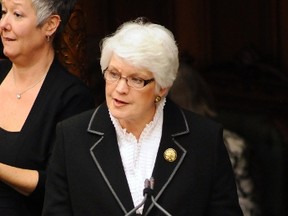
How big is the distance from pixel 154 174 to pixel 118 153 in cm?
16

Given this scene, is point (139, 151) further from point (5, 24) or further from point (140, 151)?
point (5, 24)

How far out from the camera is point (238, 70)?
20.5 ft

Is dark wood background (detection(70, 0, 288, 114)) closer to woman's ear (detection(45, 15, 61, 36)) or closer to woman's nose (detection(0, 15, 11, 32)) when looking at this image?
woman's ear (detection(45, 15, 61, 36))

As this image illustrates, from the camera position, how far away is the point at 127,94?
3682 mm

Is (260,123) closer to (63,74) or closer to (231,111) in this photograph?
(231,111)

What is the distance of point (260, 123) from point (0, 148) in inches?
58.9

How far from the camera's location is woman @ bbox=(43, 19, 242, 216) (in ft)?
12.1

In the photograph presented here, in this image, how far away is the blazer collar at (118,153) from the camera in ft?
12.3

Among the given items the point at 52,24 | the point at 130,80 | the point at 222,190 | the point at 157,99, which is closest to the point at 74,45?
the point at 52,24

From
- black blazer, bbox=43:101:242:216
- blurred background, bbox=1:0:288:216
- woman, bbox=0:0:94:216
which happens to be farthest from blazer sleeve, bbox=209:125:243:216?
blurred background, bbox=1:0:288:216

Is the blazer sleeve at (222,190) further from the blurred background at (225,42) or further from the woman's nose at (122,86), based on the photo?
the blurred background at (225,42)

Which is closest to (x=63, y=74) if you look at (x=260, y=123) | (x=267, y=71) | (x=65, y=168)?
(x=65, y=168)

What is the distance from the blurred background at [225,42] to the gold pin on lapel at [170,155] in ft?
4.51

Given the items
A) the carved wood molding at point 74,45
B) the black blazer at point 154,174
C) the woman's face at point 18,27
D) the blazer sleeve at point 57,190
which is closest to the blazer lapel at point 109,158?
the black blazer at point 154,174
